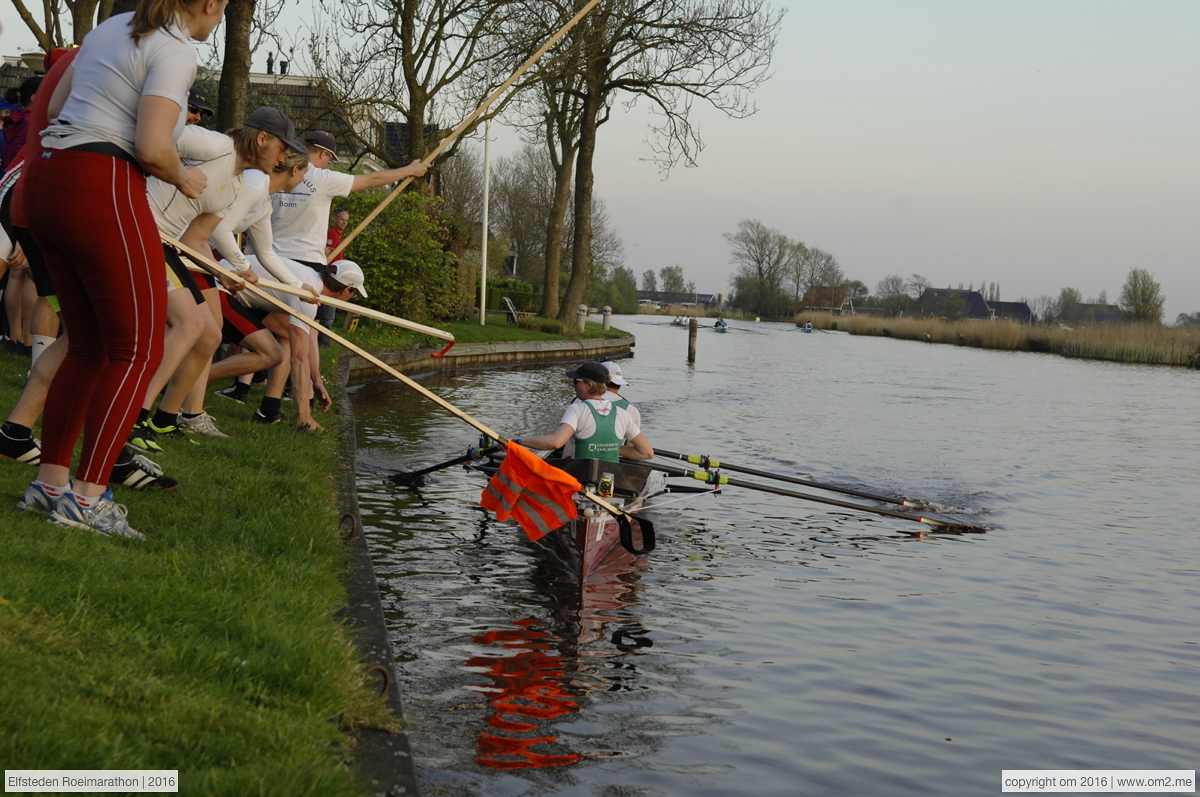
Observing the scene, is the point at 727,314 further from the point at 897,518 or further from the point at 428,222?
the point at 897,518

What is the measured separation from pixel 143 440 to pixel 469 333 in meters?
18.5

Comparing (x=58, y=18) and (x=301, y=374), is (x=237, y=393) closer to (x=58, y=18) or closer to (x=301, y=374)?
(x=301, y=374)

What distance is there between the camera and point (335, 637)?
12.4ft

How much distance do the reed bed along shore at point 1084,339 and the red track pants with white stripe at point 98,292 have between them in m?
47.4

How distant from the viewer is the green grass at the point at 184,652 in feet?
8.77

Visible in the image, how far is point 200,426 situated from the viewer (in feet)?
24.9

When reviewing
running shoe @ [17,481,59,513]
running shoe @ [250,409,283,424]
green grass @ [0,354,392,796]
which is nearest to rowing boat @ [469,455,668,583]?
green grass @ [0,354,392,796]

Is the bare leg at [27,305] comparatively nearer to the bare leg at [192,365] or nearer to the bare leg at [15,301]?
the bare leg at [15,301]

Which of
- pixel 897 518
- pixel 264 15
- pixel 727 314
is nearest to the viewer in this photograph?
pixel 897 518

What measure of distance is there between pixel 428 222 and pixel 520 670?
55.2 feet

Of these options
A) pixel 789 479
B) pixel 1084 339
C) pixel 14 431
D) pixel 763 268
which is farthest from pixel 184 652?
pixel 763 268

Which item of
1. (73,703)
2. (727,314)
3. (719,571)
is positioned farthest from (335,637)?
(727,314)

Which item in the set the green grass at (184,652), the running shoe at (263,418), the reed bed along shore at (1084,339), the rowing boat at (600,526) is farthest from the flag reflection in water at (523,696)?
the reed bed along shore at (1084,339)

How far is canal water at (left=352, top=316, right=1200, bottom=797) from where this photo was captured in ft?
14.4
